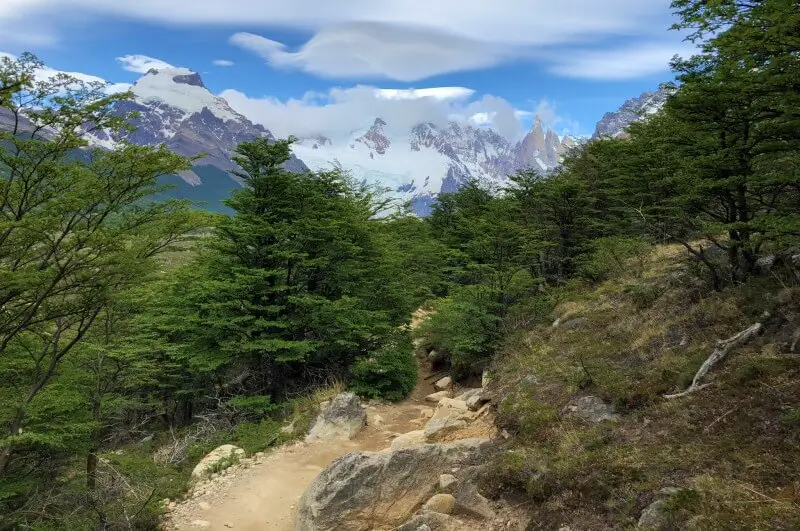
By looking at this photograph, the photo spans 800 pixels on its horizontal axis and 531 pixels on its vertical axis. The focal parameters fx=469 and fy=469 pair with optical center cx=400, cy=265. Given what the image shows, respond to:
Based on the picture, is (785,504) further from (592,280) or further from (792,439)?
(592,280)

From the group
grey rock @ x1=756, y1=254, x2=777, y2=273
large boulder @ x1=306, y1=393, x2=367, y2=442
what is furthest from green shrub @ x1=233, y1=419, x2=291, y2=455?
grey rock @ x1=756, y1=254, x2=777, y2=273

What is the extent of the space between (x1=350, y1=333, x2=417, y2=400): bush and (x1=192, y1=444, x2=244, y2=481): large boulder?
14.7 feet

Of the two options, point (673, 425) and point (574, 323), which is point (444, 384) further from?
point (673, 425)

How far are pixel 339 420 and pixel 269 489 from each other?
117 inches

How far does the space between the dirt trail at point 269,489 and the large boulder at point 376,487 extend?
Answer: 1430mm

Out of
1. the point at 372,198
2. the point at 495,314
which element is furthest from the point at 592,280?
the point at 372,198

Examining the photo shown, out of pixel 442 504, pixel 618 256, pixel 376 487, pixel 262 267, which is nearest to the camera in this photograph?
pixel 442 504

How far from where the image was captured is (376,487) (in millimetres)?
7875

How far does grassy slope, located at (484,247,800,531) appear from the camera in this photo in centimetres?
479

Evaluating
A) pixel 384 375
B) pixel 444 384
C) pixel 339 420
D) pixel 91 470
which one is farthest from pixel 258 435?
pixel 444 384

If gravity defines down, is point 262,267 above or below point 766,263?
above

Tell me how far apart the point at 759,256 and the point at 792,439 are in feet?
23.6

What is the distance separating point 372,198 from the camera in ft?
81.0

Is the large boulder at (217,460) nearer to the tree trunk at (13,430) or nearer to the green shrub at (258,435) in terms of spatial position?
the green shrub at (258,435)
